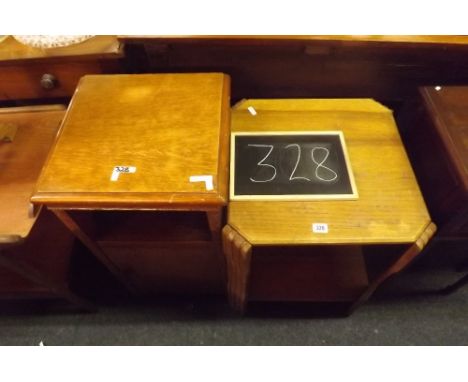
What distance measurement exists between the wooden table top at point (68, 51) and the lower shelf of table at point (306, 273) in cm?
81

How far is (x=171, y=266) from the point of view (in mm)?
1107

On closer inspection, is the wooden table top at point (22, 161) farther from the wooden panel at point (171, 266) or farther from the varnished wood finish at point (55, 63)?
the wooden panel at point (171, 266)

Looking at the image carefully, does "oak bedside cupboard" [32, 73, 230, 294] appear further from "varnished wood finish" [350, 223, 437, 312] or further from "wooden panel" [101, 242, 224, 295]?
"varnished wood finish" [350, 223, 437, 312]

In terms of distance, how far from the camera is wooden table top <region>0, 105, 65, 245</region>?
2.82 feet

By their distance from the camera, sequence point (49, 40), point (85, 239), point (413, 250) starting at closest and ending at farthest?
1. point (413, 250)
2. point (85, 239)
3. point (49, 40)

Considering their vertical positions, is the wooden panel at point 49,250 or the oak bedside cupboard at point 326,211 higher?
the oak bedside cupboard at point 326,211

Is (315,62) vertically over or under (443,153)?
over

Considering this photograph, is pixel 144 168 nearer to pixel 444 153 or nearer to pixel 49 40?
pixel 49 40

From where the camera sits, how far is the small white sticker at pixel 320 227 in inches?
32.1

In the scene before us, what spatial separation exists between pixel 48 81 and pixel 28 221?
479mm

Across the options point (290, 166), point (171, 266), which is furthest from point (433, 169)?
point (171, 266)

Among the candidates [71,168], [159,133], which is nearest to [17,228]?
[71,168]

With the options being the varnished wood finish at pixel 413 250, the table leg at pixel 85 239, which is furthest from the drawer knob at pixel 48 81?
the varnished wood finish at pixel 413 250
